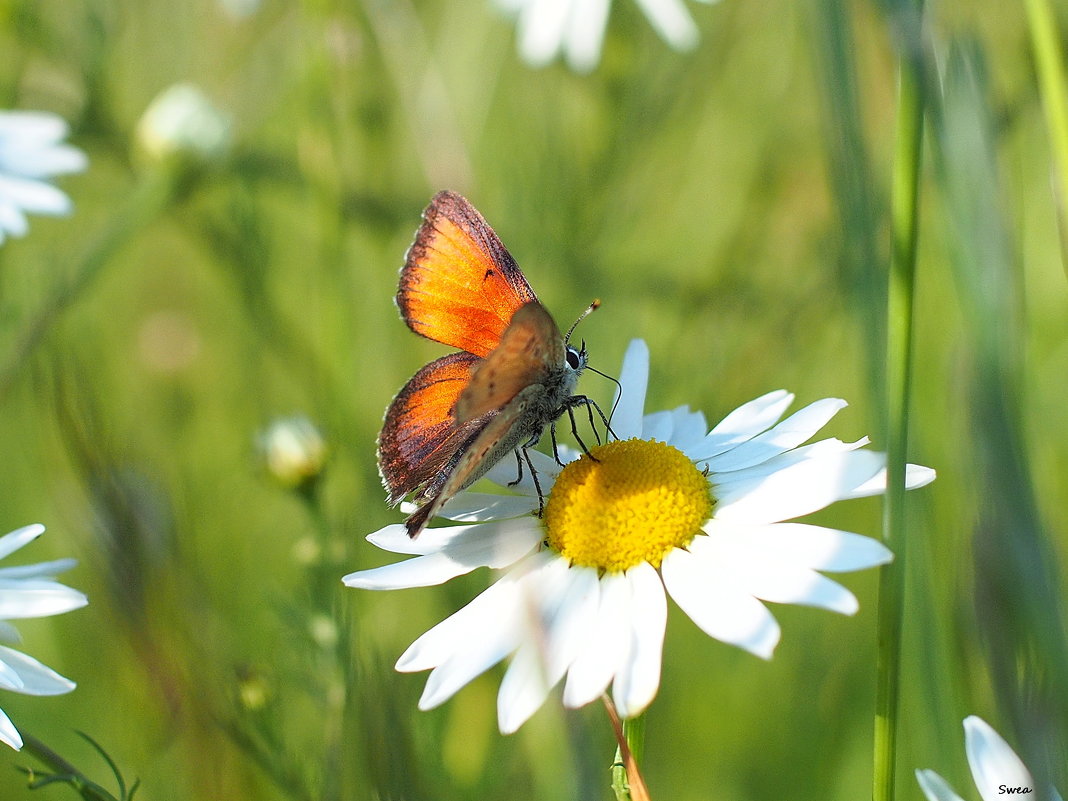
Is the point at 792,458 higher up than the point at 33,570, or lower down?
higher up

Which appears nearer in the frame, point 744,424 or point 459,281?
point 744,424

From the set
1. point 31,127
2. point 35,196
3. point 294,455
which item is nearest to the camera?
point 294,455

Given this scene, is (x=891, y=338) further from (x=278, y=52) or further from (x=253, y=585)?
(x=278, y=52)

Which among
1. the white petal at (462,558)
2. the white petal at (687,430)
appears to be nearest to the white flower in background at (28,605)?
the white petal at (462,558)

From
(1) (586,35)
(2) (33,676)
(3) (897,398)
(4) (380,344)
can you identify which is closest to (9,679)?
(2) (33,676)

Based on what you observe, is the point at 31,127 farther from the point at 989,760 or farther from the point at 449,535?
the point at 989,760

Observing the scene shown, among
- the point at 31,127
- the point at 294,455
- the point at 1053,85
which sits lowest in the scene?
the point at 294,455

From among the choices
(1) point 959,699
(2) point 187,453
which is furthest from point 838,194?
(2) point 187,453
